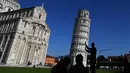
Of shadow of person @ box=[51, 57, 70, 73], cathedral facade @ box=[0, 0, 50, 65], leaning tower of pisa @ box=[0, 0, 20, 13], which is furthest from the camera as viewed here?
leaning tower of pisa @ box=[0, 0, 20, 13]

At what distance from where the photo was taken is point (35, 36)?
2270 inches

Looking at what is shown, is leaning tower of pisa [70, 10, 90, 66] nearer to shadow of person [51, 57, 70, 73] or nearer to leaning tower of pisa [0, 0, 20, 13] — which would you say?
leaning tower of pisa [0, 0, 20, 13]

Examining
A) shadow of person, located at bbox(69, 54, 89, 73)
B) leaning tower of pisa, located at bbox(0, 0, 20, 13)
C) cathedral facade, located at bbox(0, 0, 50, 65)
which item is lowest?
shadow of person, located at bbox(69, 54, 89, 73)

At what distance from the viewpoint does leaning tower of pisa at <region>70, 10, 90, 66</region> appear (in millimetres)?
78738

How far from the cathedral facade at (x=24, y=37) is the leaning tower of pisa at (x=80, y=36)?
1943 centimetres

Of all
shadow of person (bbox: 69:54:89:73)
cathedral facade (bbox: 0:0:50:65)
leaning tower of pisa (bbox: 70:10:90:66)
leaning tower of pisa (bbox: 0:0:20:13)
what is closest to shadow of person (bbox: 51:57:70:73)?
shadow of person (bbox: 69:54:89:73)

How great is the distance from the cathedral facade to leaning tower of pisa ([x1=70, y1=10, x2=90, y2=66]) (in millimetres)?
19427

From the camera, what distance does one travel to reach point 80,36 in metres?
80.1

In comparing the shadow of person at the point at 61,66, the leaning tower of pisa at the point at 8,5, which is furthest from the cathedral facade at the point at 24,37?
the shadow of person at the point at 61,66

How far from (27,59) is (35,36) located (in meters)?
7.67

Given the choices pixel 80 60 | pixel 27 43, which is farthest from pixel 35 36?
pixel 80 60

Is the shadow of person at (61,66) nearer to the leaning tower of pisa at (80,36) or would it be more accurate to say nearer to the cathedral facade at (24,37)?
the cathedral facade at (24,37)

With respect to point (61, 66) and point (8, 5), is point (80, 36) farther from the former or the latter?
point (61, 66)

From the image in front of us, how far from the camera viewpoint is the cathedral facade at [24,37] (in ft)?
172
